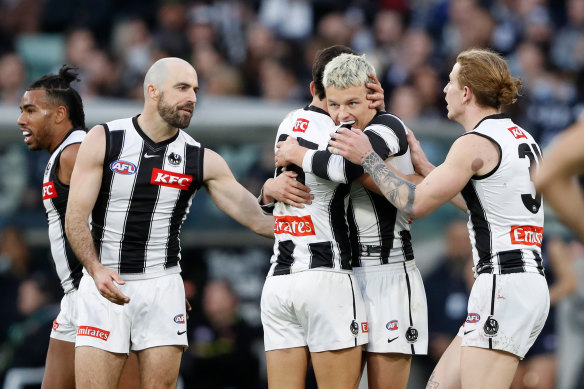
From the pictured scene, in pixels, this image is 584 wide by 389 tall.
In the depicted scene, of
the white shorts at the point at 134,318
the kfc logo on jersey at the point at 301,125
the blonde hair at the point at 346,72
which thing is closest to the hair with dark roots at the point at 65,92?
the white shorts at the point at 134,318

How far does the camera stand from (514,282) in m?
5.32

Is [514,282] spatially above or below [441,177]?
below

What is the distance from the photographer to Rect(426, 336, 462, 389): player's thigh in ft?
18.2

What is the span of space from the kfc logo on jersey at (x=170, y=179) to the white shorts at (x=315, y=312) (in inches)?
38.8

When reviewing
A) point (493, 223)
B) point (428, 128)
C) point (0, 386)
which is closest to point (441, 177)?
point (493, 223)

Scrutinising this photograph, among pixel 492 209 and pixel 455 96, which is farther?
pixel 455 96

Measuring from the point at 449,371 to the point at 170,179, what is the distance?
2.20 m

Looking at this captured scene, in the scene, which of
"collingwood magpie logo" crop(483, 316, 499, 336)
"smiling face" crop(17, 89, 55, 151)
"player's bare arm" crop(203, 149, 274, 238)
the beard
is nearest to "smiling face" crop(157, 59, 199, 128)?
the beard

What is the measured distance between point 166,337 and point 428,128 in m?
5.64

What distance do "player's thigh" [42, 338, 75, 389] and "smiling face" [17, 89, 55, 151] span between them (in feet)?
4.91

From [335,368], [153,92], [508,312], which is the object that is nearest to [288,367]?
[335,368]

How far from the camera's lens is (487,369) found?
524 centimetres

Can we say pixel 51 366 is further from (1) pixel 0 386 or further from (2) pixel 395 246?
(1) pixel 0 386

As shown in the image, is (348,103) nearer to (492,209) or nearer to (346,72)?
(346,72)
